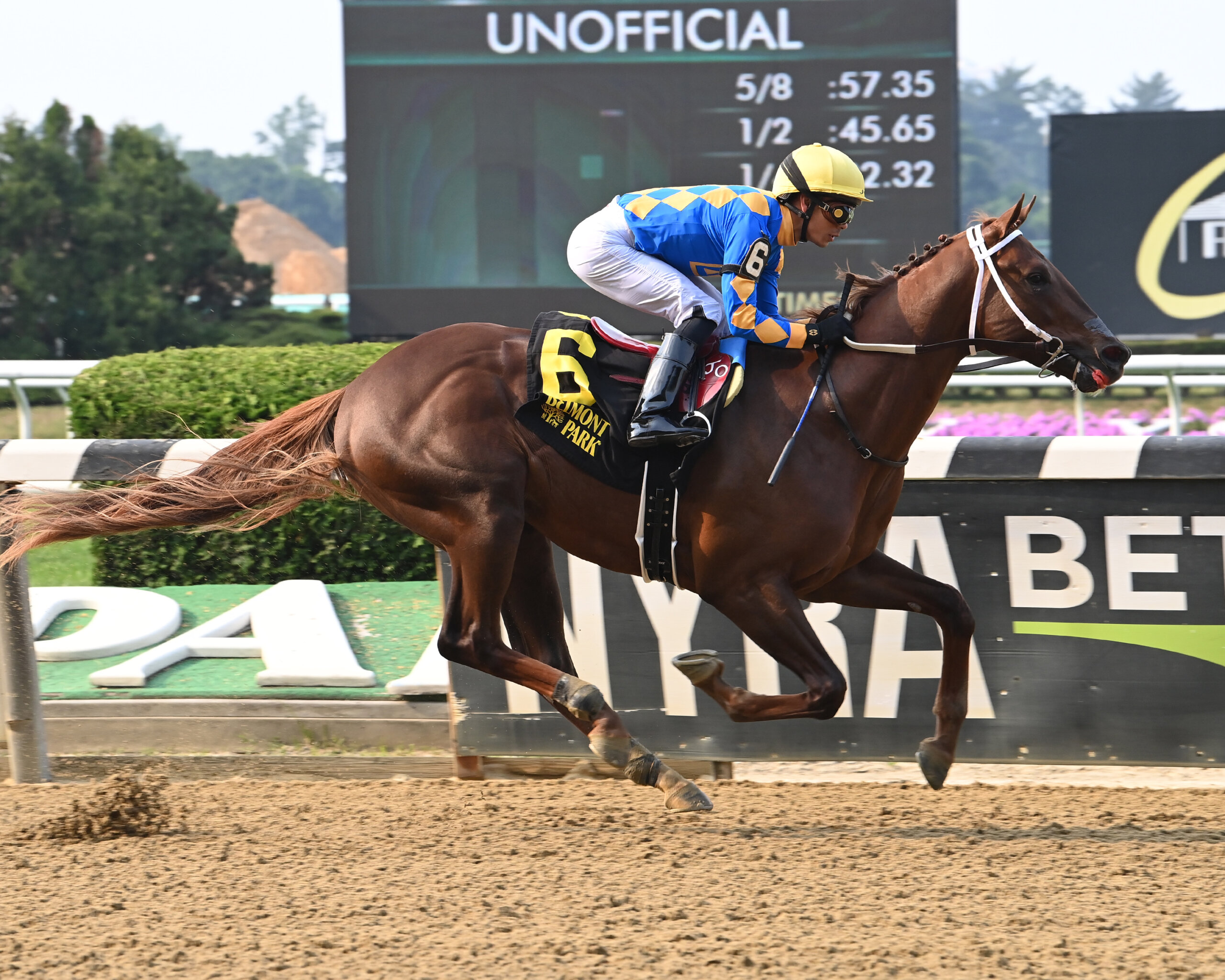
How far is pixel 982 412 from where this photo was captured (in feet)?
46.5

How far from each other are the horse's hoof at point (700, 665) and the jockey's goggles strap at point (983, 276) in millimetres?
1058

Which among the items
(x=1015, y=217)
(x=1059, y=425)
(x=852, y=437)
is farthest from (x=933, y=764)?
(x=1059, y=425)

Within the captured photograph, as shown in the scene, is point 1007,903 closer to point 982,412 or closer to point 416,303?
point 416,303

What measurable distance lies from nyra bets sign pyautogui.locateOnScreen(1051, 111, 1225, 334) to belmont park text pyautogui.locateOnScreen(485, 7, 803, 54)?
2419 millimetres

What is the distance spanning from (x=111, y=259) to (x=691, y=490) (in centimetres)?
1672

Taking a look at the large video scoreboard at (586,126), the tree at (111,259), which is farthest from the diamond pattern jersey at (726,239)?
the tree at (111,259)

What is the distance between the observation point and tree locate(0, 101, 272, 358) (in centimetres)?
1784

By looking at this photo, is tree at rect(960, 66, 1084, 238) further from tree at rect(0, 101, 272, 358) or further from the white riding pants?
the white riding pants

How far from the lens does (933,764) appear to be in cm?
390

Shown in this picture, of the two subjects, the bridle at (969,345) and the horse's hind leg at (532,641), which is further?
the horse's hind leg at (532,641)

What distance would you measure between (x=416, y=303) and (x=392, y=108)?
1470mm

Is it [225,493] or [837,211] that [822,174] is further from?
[225,493]

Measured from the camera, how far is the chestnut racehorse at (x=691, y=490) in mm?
3684

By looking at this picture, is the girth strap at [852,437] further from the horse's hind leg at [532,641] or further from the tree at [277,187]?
the tree at [277,187]
